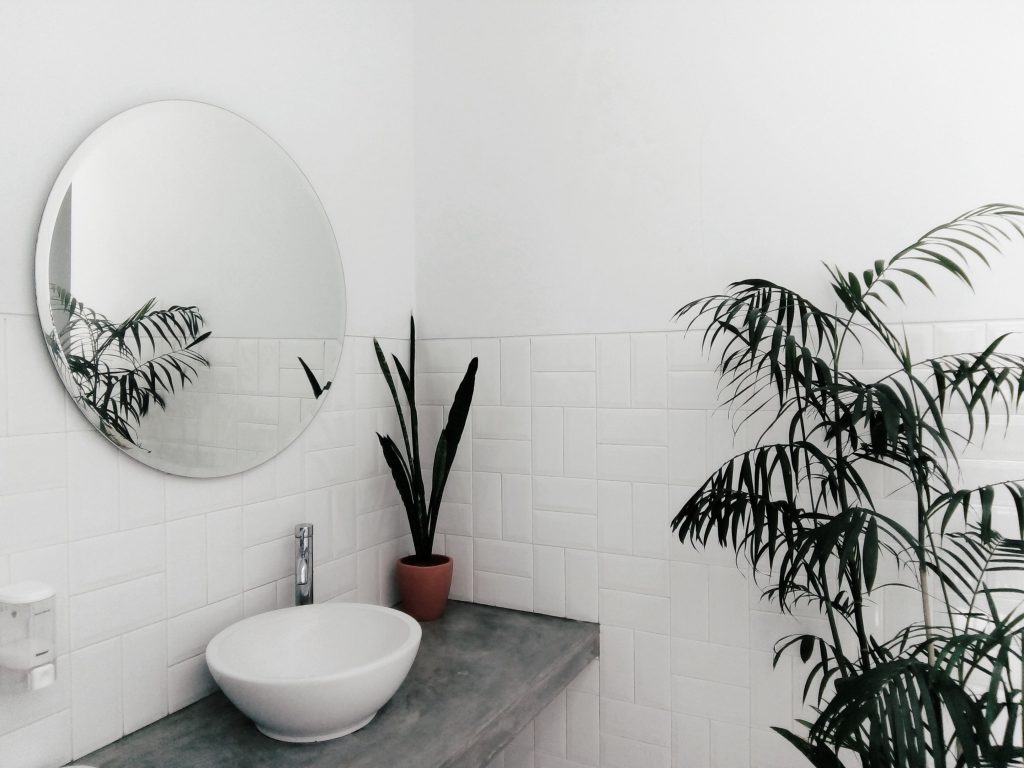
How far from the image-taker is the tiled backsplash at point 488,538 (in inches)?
46.9

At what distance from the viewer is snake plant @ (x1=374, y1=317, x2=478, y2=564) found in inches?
72.4

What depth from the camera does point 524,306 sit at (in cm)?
194

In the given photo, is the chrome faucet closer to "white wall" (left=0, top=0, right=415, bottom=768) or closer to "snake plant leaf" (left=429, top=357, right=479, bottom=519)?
"white wall" (left=0, top=0, right=415, bottom=768)

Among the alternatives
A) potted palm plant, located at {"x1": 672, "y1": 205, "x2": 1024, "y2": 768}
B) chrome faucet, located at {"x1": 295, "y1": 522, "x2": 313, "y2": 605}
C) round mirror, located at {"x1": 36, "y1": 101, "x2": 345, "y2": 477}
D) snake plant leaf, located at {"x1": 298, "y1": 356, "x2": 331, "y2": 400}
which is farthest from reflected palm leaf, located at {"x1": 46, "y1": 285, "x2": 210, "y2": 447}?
potted palm plant, located at {"x1": 672, "y1": 205, "x2": 1024, "y2": 768}

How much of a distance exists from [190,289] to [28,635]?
2.23 feet

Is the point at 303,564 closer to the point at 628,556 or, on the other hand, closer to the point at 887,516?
the point at 628,556

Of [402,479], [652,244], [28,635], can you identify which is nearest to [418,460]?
[402,479]

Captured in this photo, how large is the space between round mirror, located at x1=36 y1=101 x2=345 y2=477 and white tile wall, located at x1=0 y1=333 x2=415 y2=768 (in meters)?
0.04

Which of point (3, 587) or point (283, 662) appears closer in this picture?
point (3, 587)

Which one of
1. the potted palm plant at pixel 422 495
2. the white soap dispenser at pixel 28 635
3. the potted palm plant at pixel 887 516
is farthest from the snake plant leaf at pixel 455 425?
the white soap dispenser at pixel 28 635

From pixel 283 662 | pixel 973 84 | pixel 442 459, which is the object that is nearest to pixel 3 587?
pixel 283 662

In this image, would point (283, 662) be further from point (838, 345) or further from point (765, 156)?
point (765, 156)

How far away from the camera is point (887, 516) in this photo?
1525mm

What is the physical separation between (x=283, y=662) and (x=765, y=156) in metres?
1.58
